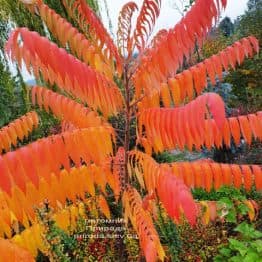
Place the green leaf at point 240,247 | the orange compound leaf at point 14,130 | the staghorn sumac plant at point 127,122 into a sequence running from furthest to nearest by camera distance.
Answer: the green leaf at point 240,247, the orange compound leaf at point 14,130, the staghorn sumac plant at point 127,122

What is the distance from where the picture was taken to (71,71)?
2.55 m

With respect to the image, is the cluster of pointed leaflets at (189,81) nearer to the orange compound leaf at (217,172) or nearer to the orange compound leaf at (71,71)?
the orange compound leaf at (71,71)

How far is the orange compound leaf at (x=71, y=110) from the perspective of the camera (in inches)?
121

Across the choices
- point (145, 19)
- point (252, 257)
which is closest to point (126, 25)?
point (145, 19)

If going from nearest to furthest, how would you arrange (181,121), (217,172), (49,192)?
(181,121) → (49,192) → (217,172)

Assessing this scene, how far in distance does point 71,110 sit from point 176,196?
1185 millimetres

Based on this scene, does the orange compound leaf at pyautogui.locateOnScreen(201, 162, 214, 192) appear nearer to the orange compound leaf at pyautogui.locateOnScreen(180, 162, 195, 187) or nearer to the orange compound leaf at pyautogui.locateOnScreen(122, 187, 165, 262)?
the orange compound leaf at pyautogui.locateOnScreen(180, 162, 195, 187)

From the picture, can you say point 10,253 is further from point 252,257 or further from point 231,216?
point 231,216

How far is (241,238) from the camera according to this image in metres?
5.18

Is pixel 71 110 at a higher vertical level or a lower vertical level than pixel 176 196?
higher

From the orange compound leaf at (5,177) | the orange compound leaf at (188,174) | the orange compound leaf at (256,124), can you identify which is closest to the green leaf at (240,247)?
the orange compound leaf at (188,174)

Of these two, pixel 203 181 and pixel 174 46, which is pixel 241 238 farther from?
pixel 174 46

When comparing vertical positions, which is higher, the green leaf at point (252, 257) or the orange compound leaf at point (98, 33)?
the orange compound leaf at point (98, 33)

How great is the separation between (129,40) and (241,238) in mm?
2897
